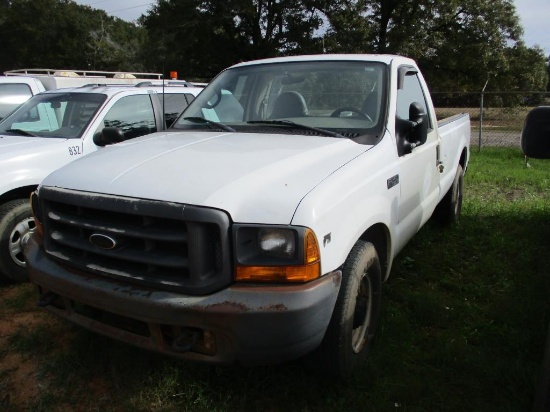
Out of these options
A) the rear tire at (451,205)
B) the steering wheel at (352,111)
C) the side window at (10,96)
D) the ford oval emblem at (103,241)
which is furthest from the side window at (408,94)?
the side window at (10,96)

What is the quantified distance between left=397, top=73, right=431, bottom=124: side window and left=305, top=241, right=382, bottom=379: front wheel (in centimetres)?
131

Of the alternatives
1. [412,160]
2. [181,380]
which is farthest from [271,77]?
[181,380]

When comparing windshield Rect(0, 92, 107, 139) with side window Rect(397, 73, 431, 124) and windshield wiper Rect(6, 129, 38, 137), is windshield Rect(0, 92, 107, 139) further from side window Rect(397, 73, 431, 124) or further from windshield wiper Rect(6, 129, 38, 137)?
side window Rect(397, 73, 431, 124)

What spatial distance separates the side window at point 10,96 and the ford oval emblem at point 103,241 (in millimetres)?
5638

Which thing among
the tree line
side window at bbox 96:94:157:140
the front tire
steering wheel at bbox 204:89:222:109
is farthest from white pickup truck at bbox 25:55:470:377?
the tree line

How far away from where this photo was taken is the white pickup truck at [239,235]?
7.02 ft

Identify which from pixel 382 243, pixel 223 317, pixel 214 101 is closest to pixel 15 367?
pixel 223 317

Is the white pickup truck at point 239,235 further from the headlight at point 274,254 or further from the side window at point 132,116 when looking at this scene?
the side window at point 132,116

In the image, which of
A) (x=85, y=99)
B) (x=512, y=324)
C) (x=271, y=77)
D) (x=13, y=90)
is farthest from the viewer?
(x=13, y=90)

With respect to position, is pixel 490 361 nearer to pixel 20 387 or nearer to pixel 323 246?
pixel 323 246

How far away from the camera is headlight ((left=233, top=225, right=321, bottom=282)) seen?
6.99 ft

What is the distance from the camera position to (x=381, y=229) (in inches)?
121

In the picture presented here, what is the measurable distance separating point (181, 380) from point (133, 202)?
1163 mm

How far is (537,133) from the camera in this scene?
2064 mm
